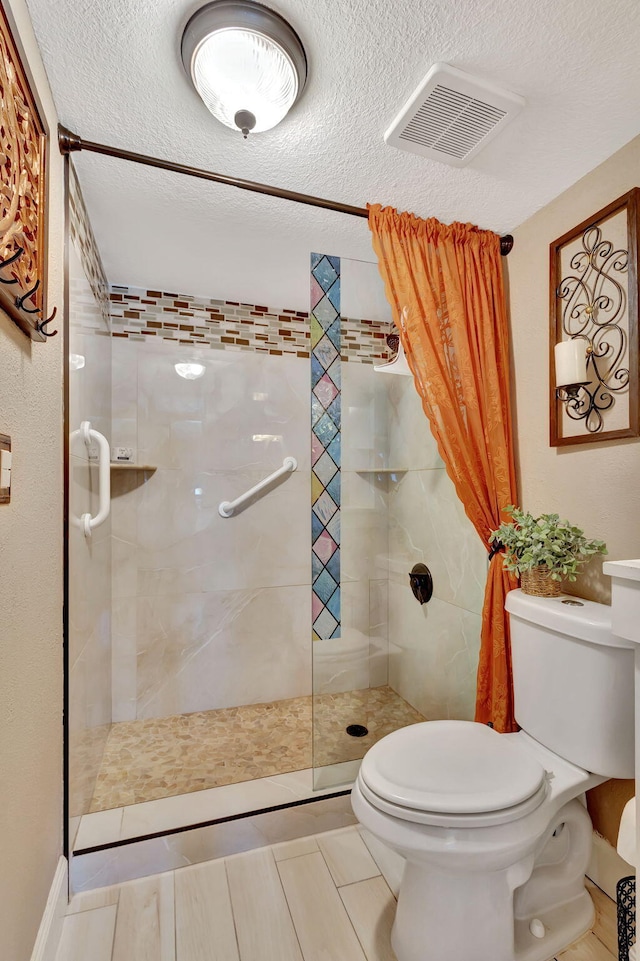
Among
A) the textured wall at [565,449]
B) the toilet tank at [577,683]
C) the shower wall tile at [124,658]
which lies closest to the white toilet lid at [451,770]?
the toilet tank at [577,683]

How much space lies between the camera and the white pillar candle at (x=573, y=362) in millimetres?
1450

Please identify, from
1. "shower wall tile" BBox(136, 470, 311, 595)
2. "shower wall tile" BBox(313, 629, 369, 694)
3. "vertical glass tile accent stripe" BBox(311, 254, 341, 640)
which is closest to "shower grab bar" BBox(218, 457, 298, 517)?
"shower wall tile" BBox(136, 470, 311, 595)

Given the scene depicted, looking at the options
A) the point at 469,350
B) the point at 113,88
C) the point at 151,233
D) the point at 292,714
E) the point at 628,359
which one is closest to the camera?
the point at 113,88

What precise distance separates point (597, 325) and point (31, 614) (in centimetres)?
174

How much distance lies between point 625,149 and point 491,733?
1.75 metres

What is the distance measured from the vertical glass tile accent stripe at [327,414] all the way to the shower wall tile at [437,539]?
0.82 feet

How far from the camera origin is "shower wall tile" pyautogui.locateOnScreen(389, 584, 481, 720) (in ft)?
6.23

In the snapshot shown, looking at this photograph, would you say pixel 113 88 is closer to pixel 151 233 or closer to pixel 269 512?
pixel 151 233

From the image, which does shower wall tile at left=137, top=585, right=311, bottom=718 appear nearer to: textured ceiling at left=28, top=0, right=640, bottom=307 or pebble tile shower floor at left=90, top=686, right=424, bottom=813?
pebble tile shower floor at left=90, top=686, right=424, bottom=813

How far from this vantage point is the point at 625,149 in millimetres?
1366

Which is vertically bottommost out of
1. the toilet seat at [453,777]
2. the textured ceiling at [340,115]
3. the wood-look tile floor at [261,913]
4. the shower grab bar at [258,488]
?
the wood-look tile floor at [261,913]

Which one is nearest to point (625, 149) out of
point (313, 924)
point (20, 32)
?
point (20, 32)

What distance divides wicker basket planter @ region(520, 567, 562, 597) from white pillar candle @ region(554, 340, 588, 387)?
60 cm

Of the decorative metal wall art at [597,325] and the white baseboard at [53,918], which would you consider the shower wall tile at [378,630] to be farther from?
the white baseboard at [53,918]
